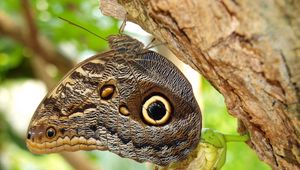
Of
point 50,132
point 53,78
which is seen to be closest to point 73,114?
point 50,132

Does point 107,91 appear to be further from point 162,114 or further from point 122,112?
point 162,114

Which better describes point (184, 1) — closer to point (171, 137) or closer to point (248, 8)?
point (248, 8)

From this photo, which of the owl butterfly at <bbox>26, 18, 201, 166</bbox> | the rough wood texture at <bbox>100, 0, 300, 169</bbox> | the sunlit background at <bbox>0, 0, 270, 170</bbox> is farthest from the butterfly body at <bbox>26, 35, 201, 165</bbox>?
the sunlit background at <bbox>0, 0, 270, 170</bbox>

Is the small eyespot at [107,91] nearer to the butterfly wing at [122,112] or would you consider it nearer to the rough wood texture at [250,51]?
the butterfly wing at [122,112]

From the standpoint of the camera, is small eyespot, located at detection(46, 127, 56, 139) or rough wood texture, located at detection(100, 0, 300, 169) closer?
rough wood texture, located at detection(100, 0, 300, 169)

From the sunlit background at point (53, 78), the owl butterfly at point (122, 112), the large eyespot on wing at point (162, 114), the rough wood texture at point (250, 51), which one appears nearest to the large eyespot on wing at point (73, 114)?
the owl butterfly at point (122, 112)

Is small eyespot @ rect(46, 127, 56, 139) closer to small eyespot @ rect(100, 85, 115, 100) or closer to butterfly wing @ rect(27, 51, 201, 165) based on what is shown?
butterfly wing @ rect(27, 51, 201, 165)

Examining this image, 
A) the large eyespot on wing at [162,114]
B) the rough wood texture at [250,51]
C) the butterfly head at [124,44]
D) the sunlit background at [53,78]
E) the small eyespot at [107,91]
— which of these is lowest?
the rough wood texture at [250,51]

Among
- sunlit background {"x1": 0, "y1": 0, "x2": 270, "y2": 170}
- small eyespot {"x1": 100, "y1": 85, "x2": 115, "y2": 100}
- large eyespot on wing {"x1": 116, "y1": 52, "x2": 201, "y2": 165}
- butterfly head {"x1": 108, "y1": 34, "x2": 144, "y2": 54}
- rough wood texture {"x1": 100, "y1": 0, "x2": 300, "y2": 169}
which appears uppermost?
sunlit background {"x1": 0, "y1": 0, "x2": 270, "y2": 170}

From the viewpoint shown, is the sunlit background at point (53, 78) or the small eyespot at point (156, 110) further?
the sunlit background at point (53, 78)
